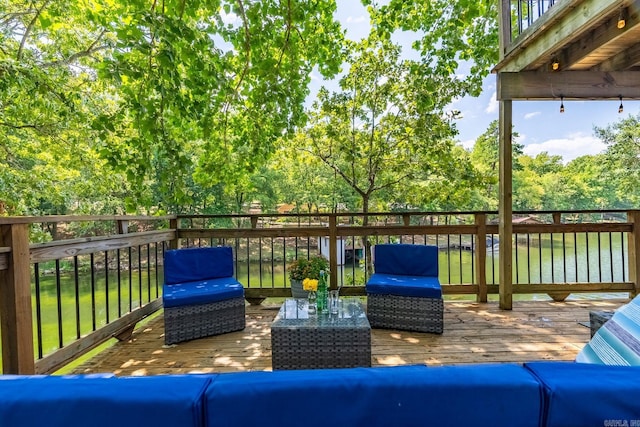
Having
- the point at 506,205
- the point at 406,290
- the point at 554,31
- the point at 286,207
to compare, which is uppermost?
the point at 554,31

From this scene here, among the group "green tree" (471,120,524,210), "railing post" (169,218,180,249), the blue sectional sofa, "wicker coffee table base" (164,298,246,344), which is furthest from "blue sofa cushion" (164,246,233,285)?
"green tree" (471,120,524,210)

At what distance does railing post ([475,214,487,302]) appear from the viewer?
12.7ft

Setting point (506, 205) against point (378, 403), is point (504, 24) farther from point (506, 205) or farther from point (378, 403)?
point (378, 403)

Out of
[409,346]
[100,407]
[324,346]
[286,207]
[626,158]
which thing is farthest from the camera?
[286,207]

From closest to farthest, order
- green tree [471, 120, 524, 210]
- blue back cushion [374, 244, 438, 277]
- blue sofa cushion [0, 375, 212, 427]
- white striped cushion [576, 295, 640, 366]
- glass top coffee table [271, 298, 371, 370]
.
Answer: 1. blue sofa cushion [0, 375, 212, 427]
2. white striped cushion [576, 295, 640, 366]
3. glass top coffee table [271, 298, 371, 370]
4. blue back cushion [374, 244, 438, 277]
5. green tree [471, 120, 524, 210]

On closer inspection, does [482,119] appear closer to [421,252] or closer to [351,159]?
[351,159]

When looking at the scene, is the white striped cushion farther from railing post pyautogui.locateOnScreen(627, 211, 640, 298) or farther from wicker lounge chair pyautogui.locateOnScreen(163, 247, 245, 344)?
railing post pyautogui.locateOnScreen(627, 211, 640, 298)

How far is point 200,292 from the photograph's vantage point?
9.68 ft

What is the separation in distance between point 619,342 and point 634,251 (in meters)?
3.55

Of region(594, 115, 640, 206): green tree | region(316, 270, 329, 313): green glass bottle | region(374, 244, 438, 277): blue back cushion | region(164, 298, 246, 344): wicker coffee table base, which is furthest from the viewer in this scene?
region(594, 115, 640, 206): green tree

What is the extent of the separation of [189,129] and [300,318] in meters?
2.73

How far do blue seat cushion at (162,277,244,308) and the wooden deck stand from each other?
35 cm

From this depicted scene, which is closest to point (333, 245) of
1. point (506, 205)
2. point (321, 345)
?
point (321, 345)

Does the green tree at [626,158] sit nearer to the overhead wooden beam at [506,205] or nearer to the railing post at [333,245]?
the overhead wooden beam at [506,205]
